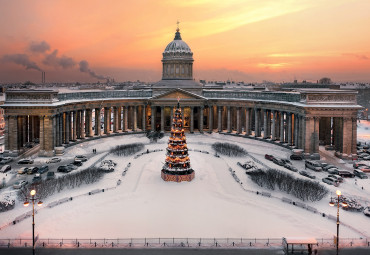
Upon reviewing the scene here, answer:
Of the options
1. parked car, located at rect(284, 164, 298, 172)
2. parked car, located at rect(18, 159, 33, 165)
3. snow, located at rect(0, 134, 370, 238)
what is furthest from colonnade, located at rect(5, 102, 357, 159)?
snow, located at rect(0, 134, 370, 238)

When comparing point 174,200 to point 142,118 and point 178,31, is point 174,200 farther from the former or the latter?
point 178,31

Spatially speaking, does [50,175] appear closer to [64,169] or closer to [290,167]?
[64,169]

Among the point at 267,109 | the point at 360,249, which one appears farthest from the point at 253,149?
the point at 360,249

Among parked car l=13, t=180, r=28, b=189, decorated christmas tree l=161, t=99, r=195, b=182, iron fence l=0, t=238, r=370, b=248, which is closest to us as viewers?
iron fence l=0, t=238, r=370, b=248

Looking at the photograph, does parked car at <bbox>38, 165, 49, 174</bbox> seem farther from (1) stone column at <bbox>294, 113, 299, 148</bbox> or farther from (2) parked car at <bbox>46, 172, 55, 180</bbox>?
(1) stone column at <bbox>294, 113, 299, 148</bbox>

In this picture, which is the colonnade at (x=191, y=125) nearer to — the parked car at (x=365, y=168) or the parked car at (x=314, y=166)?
the parked car at (x=365, y=168)

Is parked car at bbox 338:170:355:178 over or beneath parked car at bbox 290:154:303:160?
beneath

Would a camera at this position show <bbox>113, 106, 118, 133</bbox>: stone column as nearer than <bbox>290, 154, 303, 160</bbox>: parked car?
No
